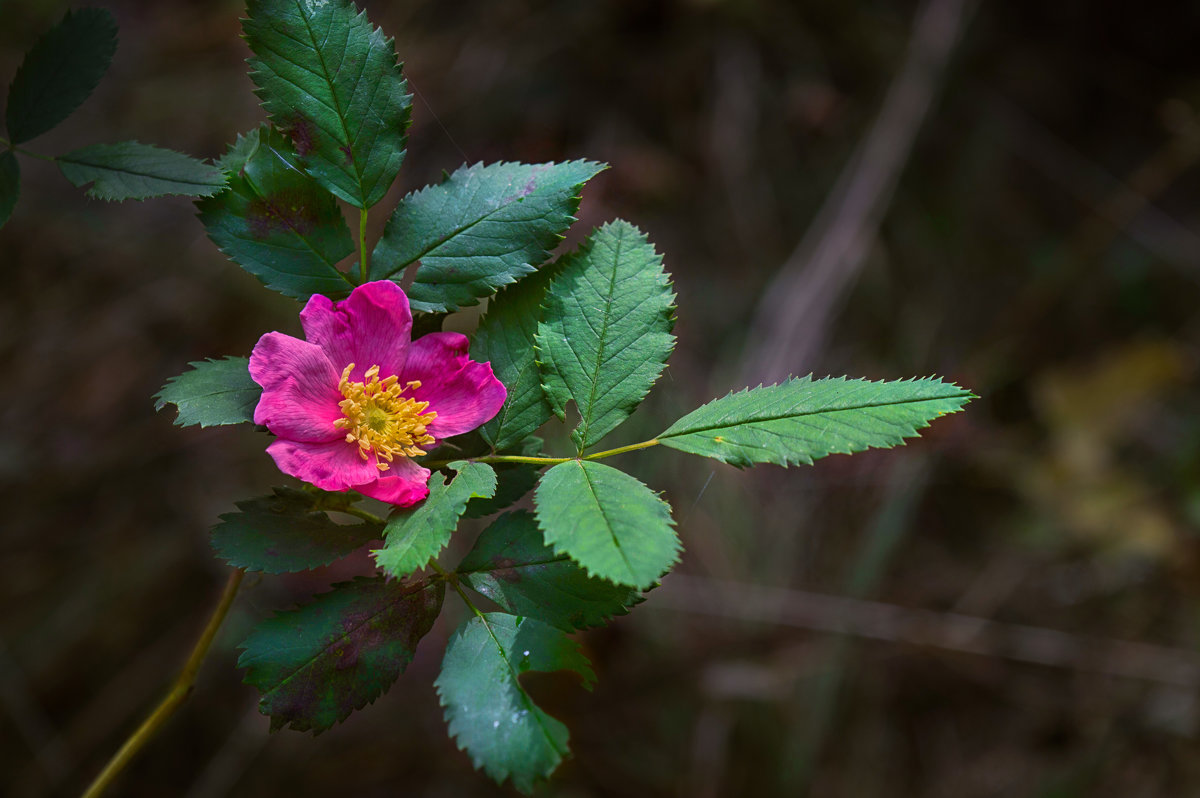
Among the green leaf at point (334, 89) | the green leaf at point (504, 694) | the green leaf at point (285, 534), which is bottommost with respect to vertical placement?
the green leaf at point (504, 694)

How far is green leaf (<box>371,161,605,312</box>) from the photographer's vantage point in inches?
28.2

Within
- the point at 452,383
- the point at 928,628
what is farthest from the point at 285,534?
the point at 928,628

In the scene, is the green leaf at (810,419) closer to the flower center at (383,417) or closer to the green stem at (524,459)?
the green stem at (524,459)

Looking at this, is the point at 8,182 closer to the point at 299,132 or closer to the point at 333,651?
the point at 299,132

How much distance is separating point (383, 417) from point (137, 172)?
304 mm

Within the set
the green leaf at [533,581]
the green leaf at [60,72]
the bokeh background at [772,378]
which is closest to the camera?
the green leaf at [533,581]

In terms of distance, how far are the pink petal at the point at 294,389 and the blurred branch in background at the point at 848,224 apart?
71.0 inches

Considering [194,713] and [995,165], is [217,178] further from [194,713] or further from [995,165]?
[995,165]

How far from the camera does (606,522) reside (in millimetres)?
608

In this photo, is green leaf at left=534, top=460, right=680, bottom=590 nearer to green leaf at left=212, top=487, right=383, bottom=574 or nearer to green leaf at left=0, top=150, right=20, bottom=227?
green leaf at left=212, top=487, right=383, bottom=574

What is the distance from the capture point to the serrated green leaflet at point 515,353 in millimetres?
713

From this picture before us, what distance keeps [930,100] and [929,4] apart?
0.40 metres

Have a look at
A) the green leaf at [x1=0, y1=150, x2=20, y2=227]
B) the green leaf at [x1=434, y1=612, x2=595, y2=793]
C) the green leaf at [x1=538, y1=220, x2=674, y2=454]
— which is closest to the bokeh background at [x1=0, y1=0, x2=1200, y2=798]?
the green leaf at [x1=538, y1=220, x2=674, y2=454]

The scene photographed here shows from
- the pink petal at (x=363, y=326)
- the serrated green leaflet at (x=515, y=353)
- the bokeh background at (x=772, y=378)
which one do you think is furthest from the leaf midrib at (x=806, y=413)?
the bokeh background at (x=772, y=378)
